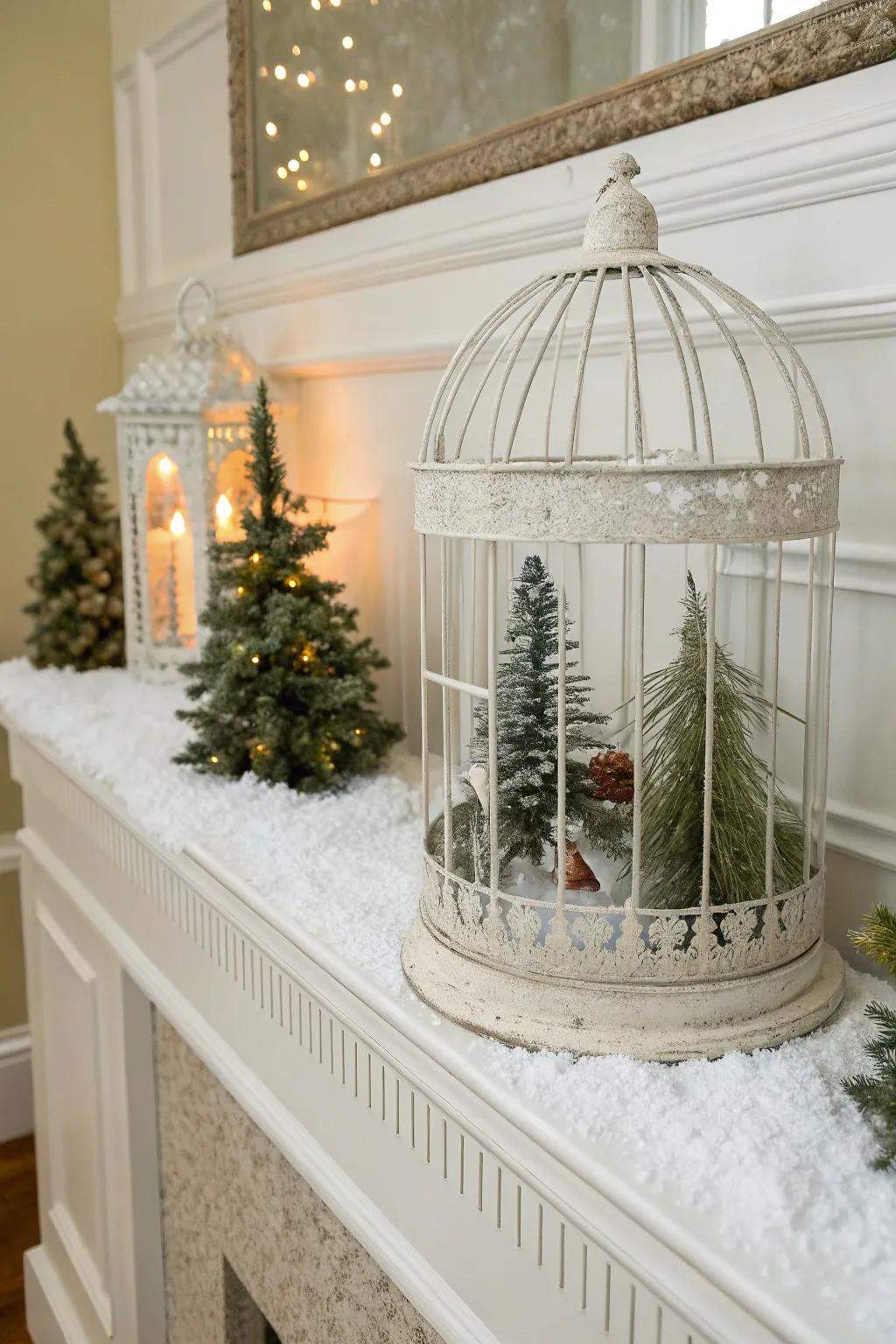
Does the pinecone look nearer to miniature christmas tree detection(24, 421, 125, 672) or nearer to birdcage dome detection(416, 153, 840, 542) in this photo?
birdcage dome detection(416, 153, 840, 542)

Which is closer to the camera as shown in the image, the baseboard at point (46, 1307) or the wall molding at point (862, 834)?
the wall molding at point (862, 834)

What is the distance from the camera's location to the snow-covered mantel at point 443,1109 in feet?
1.86

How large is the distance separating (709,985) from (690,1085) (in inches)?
2.5

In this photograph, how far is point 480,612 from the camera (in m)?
1.11

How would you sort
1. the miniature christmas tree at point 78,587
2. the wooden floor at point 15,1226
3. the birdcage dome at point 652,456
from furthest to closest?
the wooden floor at point 15,1226
the miniature christmas tree at point 78,587
the birdcage dome at point 652,456

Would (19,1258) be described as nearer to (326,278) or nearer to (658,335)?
(326,278)

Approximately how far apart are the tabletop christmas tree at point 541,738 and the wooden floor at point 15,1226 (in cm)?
193

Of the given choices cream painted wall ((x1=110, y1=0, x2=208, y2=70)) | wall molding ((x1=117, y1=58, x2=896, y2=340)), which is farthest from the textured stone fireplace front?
cream painted wall ((x1=110, y1=0, x2=208, y2=70))

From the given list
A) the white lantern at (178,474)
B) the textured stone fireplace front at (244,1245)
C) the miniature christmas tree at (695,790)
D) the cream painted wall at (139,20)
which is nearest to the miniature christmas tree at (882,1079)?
the miniature christmas tree at (695,790)

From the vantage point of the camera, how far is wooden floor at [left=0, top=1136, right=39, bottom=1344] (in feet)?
6.95

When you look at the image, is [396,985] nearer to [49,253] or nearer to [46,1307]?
[46,1307]

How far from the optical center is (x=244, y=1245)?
3.98 feet

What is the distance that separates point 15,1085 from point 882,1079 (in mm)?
2390

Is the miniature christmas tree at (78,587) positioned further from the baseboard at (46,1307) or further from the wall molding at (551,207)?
the baseboard at (46,1307)
